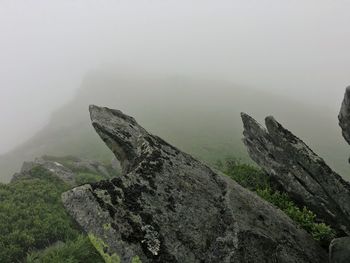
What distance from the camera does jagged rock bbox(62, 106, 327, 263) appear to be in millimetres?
10172

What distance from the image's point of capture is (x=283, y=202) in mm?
19266

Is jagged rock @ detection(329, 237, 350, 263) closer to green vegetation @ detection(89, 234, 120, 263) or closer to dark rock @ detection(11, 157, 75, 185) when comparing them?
green vegetation @ detection(89, 234, 120, 263)

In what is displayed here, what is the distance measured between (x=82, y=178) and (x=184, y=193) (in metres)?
44.7

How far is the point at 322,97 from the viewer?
171625 millimetres

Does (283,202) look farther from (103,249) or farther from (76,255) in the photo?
(76,255)

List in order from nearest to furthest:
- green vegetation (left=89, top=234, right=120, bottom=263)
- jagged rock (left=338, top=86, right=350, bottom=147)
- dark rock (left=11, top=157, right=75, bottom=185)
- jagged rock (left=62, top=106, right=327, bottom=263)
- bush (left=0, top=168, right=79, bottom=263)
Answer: green vegetation (left=89, top=234, right=120, bottom=263), jagged rock (left=62, top=106, right=327, bottom=263), jagged rock (left=338, top=86, right=350, bottom=147), bush (left=0, top=168, right=79, bottom=263), dark rock (left=11, top=157, right=75, bottom=185)

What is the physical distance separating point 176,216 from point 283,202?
30.9ft

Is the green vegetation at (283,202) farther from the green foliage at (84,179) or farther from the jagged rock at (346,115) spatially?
the green foliage at (84,179)

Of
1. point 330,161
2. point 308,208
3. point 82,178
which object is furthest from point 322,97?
point 308,208

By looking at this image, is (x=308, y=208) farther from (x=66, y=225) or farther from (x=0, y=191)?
(x=0, y=191)

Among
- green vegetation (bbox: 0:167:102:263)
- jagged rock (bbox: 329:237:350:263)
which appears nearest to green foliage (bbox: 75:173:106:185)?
green vegetation (bbox: 0:167:102:263)

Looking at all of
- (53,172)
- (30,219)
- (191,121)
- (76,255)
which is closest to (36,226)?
(30,219)

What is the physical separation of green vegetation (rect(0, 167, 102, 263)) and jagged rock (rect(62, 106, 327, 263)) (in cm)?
1410

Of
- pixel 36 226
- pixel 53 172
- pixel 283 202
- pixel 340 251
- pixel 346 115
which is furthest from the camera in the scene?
pixel 53 172
